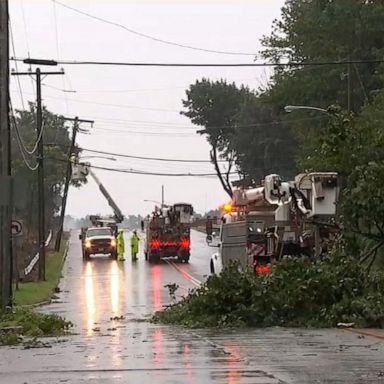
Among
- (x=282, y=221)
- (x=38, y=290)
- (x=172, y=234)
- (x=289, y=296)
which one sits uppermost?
(x=172, y=234)

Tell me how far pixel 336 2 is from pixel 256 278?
34156 mm

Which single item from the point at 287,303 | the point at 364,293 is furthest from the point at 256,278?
the point at 364,293

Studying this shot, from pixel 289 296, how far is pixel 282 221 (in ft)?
25.5

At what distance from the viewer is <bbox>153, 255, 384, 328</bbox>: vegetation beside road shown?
17.4 meters

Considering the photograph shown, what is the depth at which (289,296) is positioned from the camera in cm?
1772

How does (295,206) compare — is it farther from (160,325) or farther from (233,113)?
(233,113)

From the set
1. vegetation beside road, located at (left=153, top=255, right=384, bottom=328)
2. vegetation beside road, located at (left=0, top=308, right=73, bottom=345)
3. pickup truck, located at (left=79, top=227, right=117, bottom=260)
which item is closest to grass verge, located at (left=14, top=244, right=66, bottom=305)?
vegetation beside road, located at (left=0, top=308, right=73, bottom=345)

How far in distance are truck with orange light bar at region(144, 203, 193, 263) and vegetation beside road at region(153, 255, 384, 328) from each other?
30759 millimetres

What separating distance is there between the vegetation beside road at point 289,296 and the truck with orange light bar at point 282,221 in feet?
13.2

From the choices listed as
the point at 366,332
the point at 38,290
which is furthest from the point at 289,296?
the point at 38,290

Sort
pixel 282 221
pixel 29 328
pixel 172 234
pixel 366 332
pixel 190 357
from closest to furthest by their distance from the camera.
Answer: pixel 190 357 → pixel 366 332 → pixel 29 328 → pixel 282 221 → pixel 172 234

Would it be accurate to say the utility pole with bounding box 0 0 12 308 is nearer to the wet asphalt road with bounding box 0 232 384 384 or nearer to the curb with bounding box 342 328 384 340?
the wet asphalt road with bounding box 0 232 384 384

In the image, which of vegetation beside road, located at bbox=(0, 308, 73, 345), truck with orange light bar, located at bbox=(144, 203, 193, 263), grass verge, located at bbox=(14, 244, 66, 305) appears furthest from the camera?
truck with orange light bar, located at bbox=(144, 203, 193, 263)

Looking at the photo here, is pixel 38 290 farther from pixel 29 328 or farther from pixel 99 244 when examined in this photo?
pixel 99 244
